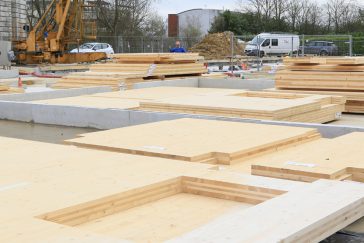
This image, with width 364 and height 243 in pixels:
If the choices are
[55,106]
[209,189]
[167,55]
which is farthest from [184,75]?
[209,189]

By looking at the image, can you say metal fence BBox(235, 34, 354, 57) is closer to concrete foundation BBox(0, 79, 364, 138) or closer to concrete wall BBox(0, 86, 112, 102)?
concrete wall BBox(0, 86, 112, 102)

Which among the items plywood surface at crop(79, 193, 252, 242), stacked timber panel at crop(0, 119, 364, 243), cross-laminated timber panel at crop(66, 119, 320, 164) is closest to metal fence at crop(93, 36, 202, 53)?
cross-laminated timber panel at crop(66, 119, 320, 164)

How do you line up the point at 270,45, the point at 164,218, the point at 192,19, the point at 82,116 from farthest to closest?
1. the point at 192,19
2. the point at 270,45
3. the point at 82,116
4. the point at 164,218

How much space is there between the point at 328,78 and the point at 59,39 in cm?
2192

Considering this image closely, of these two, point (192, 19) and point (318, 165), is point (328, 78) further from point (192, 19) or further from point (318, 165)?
point (192, 19)

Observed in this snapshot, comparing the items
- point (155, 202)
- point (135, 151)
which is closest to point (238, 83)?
point (135, 151)

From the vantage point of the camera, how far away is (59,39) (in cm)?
3316

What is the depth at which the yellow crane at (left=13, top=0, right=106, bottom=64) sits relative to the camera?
32.5 metres

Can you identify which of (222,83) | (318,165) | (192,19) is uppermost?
(192,19)

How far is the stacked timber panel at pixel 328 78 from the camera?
45.8 feet

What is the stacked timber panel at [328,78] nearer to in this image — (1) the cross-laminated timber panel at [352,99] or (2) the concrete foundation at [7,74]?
(1) the cross-laminated timber panel at [352,99]

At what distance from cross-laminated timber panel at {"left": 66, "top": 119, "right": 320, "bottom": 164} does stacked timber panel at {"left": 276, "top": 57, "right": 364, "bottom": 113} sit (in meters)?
4.89

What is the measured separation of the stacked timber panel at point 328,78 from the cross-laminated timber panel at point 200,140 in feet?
16.0

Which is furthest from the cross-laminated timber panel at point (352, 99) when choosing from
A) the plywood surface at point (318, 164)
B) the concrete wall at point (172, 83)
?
the plywood surface at point (318, 164)
